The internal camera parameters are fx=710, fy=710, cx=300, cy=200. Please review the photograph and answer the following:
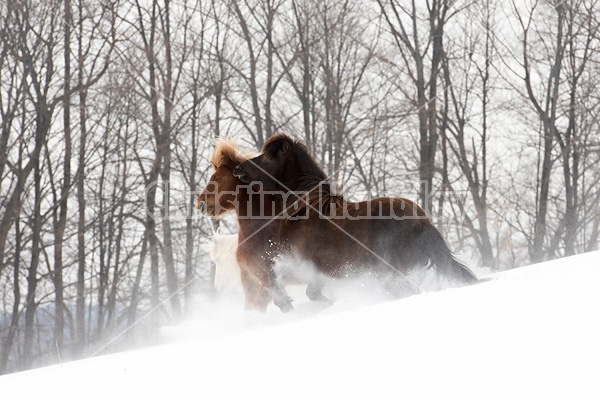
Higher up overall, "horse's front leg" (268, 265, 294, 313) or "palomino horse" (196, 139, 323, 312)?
"palomino horse" (196, 139, 323, 312)

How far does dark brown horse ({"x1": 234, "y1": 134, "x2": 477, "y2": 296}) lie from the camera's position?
19.9 feet

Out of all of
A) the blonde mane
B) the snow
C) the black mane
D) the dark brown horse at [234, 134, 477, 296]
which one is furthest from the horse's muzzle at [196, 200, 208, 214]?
the snow

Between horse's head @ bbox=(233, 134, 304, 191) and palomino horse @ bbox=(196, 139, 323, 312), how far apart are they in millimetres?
158

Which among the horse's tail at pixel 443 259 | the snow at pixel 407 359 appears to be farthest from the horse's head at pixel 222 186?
the snow at pixel 407 359

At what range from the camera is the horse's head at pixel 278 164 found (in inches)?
281

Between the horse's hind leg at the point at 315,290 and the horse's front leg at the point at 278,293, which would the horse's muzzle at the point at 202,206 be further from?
the horse's hind leg at the point at 315,290

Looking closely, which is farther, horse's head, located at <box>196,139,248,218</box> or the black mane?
horse's head, located at <box>196,139,248,218</box>

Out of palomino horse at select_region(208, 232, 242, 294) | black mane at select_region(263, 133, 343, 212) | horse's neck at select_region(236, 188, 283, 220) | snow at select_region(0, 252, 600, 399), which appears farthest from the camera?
palomino horse at select_region(208, 232, 242, 294)

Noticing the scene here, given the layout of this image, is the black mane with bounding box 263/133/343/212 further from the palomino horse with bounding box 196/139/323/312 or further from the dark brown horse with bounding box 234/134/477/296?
the palomino horse with bounding box 196/139/323/312

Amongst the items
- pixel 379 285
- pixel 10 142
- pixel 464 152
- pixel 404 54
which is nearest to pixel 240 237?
pixel 379 285

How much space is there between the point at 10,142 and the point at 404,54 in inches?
405

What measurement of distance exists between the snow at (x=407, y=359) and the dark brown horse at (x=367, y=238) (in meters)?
2.65

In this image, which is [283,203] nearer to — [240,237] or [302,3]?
[240,237]

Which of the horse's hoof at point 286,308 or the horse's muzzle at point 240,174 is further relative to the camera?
the horse's muzzle at point 240,174
